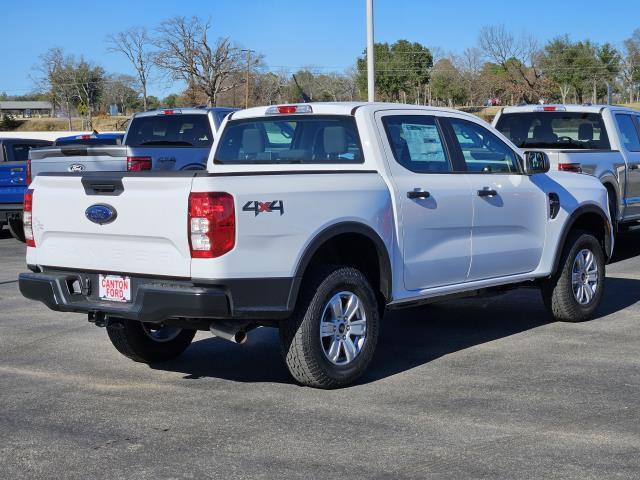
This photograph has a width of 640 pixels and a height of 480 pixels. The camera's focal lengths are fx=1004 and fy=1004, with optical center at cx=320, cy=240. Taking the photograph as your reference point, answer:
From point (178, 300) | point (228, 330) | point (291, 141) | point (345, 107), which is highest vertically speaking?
point (345, 107)

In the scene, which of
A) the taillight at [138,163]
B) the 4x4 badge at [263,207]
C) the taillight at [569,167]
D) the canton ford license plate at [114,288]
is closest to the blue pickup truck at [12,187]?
the taillight at [138,163]

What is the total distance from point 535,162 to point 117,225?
3.59 meters

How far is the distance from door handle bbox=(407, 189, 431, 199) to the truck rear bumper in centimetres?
133

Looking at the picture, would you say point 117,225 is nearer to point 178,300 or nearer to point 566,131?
point 178,300

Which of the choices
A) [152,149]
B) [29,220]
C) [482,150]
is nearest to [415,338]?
[482,150]

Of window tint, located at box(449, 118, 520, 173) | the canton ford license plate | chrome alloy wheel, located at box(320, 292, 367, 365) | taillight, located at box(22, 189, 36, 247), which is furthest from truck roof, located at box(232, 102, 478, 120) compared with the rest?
the canton ford license plate

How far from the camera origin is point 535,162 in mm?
8086

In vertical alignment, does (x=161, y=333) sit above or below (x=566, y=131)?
below

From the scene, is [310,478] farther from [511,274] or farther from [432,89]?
[432,89]

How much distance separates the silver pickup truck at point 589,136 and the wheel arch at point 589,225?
3715 millimetres

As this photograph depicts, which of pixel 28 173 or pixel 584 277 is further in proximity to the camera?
pixel 28 173

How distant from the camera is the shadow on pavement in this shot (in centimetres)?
714

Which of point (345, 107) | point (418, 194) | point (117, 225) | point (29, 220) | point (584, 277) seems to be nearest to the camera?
point (117, 225)

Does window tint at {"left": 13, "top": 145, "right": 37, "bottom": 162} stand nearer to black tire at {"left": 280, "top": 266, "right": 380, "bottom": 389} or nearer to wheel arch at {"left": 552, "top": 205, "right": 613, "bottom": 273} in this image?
wheel arch at {"left": 552, "top": 205, "right": 613, "bottom": 273}
